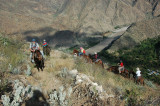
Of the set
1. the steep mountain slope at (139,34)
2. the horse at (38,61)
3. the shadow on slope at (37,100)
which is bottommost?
the shadow on slope at (37,100)

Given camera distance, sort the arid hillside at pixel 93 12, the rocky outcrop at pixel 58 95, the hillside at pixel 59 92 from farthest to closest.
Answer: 1. the arid hillside at pixel 93 12
2. the hillside at pixel 59 92
3. the rocky outcrop at pixel 58 95

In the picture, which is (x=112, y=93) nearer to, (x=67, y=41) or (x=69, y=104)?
(x=69, y=104)

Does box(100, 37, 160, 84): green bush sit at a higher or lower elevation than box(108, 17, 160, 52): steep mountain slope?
lower

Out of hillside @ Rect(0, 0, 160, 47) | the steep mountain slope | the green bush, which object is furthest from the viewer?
hillside @ Rect(0, 0, 160, 47)

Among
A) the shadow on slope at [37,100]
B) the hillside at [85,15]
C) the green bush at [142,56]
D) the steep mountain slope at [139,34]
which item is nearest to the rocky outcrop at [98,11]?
the hillside at [85,15]

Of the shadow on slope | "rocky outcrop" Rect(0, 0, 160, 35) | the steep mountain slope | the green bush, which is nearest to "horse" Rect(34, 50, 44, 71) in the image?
the shadow on slope

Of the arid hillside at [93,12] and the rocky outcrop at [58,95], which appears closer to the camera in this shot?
the rocky outcrop at [58,95]

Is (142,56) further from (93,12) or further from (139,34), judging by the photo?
(93,12)

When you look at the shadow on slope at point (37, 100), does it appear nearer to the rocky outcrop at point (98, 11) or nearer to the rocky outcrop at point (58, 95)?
→ the rocky outcrop at point (58, 95)

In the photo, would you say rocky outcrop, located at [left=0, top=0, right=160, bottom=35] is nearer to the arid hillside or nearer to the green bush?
the arid hillside

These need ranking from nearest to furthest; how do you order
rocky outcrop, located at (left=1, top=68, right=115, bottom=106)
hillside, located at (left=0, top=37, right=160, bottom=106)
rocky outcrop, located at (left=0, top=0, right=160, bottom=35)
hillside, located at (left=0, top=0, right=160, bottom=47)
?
1. rocky outcrop, located at (left=1, top=68, right=115, bottom=106)
2. hillside, located at (left=0, top=37, right=160, bottom=106)
3. hillside, located at (left=0, top=0, right=160, bottom=47)
4. rocky outcrop, located at (left=0, top=0, right=160, bottom=35)

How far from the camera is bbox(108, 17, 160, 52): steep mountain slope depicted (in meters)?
37.0

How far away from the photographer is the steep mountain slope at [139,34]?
121 ft

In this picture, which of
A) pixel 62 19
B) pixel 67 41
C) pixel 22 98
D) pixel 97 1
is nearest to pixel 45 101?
pixel 22 98
